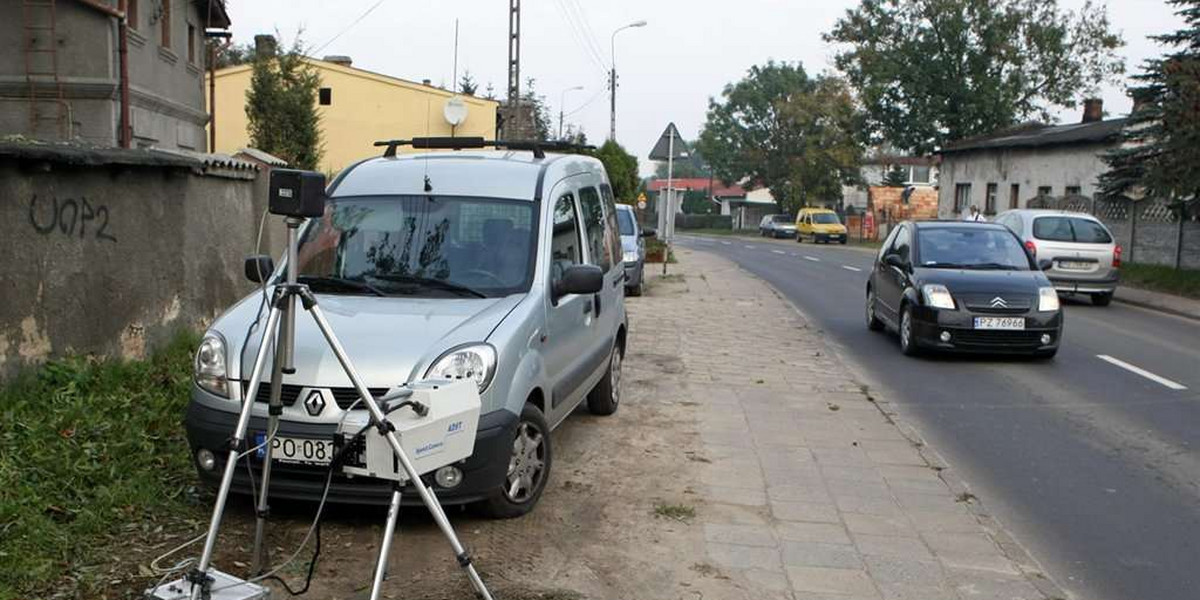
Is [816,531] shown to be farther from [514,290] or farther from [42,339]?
[42,339]

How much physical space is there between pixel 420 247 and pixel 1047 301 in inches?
303

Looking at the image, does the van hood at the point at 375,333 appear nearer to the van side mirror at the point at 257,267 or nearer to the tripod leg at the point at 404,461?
the van side mirror at the point at 257,267

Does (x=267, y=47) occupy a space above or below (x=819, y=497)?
above

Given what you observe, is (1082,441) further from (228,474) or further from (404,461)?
(228,474)

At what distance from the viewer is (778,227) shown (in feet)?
220

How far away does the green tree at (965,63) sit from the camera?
54312mm

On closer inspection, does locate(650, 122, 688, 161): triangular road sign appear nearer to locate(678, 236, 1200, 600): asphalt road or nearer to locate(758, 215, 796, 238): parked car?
locate(678, 236, 1200, 600): asphalt road

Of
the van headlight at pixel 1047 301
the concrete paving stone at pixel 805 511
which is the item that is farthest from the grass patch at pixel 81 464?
the van headlight at pixel 1047 301

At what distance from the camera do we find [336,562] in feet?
16.0

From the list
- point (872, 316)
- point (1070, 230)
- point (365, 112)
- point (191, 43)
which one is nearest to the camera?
point (872, 316)

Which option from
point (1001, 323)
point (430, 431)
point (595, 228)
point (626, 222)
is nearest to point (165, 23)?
point (626, 222)

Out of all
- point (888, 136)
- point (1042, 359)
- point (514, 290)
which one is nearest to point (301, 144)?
point (1042, 359)

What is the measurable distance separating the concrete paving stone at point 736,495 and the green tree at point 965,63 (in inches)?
2078

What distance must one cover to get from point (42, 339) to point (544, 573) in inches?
169
